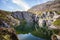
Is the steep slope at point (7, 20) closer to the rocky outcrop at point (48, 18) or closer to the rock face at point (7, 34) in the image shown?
the rock face at point (7, 34)

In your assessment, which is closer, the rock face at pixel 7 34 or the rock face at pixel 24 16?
the rock face at pixel 7 34

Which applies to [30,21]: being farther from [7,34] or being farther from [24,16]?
[7,34]

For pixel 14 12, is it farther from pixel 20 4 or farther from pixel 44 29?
pixel 44 29

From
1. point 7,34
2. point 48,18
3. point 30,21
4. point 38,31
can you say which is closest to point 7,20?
point 7,34

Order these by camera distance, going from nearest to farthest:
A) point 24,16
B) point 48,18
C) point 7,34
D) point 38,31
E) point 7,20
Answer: point 7,34 < point 7,20 < point 24,16 < point 38,31 < point 48,18

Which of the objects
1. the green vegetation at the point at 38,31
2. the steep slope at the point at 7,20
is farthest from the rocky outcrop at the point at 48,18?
the steep slope at the point at 7,20

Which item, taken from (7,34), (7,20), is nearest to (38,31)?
(7,20)

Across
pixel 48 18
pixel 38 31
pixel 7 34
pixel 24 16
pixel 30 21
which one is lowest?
pixel 38 31

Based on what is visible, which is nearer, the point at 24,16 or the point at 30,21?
the point at 24,16

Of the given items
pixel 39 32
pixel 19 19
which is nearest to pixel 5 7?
pixel 19 19

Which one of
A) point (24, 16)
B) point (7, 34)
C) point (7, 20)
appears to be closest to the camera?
point (7, 34)

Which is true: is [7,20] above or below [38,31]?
above
